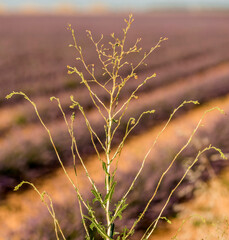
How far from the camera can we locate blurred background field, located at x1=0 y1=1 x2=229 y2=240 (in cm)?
379

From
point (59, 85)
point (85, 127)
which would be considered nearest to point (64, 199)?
point (85, 127)

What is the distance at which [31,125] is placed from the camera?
6867mm

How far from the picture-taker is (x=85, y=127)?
641 cm

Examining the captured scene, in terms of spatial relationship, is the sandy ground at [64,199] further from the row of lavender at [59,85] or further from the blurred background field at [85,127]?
the row of lavender at [59,85]

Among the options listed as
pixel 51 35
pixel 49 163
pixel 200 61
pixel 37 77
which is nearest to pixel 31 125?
pixel 49 163

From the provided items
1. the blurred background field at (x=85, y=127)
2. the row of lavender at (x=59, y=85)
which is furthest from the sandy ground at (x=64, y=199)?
the row of lavender at (x=59, y=85)

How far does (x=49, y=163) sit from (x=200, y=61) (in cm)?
913

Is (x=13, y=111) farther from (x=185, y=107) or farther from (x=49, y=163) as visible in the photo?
(x=185, y=107)

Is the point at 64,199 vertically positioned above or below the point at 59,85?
below

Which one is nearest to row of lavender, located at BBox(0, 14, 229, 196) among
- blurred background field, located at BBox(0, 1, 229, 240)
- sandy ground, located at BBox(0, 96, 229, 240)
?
blurred background field, located at BBox(0, 1, 229, 240)

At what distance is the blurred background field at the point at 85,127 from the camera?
3.79 meters

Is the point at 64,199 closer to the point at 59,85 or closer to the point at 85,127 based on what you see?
the point at 85,127

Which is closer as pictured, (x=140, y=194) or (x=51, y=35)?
(x=140, y=194)

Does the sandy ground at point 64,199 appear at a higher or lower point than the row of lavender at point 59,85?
lower
